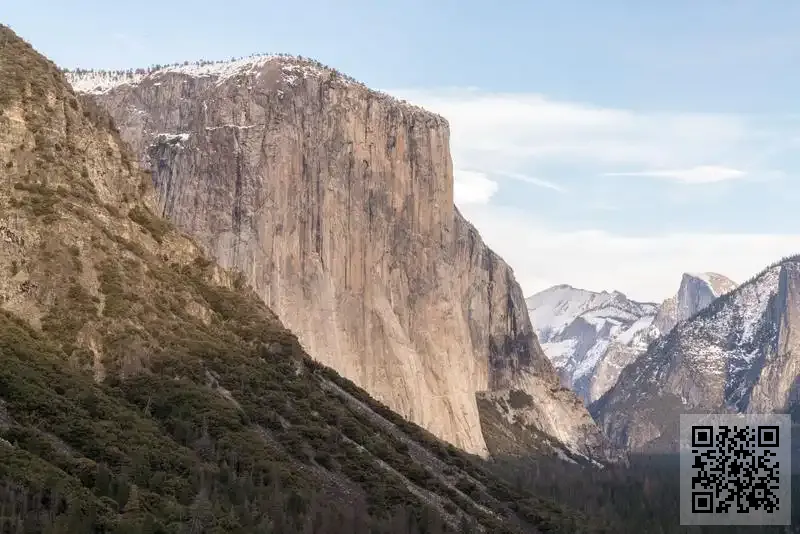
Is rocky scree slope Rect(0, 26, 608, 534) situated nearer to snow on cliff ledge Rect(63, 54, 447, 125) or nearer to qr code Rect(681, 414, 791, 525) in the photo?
qr code Rect(681, 414, 791, 525)

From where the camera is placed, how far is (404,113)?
191 metres

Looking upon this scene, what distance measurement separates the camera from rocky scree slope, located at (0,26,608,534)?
67.2 metres

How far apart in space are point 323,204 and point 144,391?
93062 millimetres

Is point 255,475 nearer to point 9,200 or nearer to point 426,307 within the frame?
point 9,200

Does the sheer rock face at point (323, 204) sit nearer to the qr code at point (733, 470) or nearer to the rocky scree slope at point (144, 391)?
the qr code at point (733, 470)

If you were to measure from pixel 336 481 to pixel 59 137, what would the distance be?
3081 centimetres

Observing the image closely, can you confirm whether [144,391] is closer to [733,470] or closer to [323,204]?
[733,470]

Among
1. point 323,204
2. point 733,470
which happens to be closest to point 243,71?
point 323,204

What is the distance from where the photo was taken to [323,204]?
173 metres

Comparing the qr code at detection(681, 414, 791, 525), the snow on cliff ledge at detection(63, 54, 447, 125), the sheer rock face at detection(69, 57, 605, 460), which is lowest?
the qr code at detection(681, 414, 791, 525)

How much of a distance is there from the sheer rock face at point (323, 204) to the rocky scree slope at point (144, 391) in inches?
2237

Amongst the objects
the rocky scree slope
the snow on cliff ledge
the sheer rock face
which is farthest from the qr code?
the snow on cliff ledge

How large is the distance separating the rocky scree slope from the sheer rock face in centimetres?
5683

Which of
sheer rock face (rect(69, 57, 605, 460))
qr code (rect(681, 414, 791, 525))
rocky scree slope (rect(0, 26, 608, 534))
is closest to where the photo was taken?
rocky scree slope (rect(0, 26, 608, 534))
